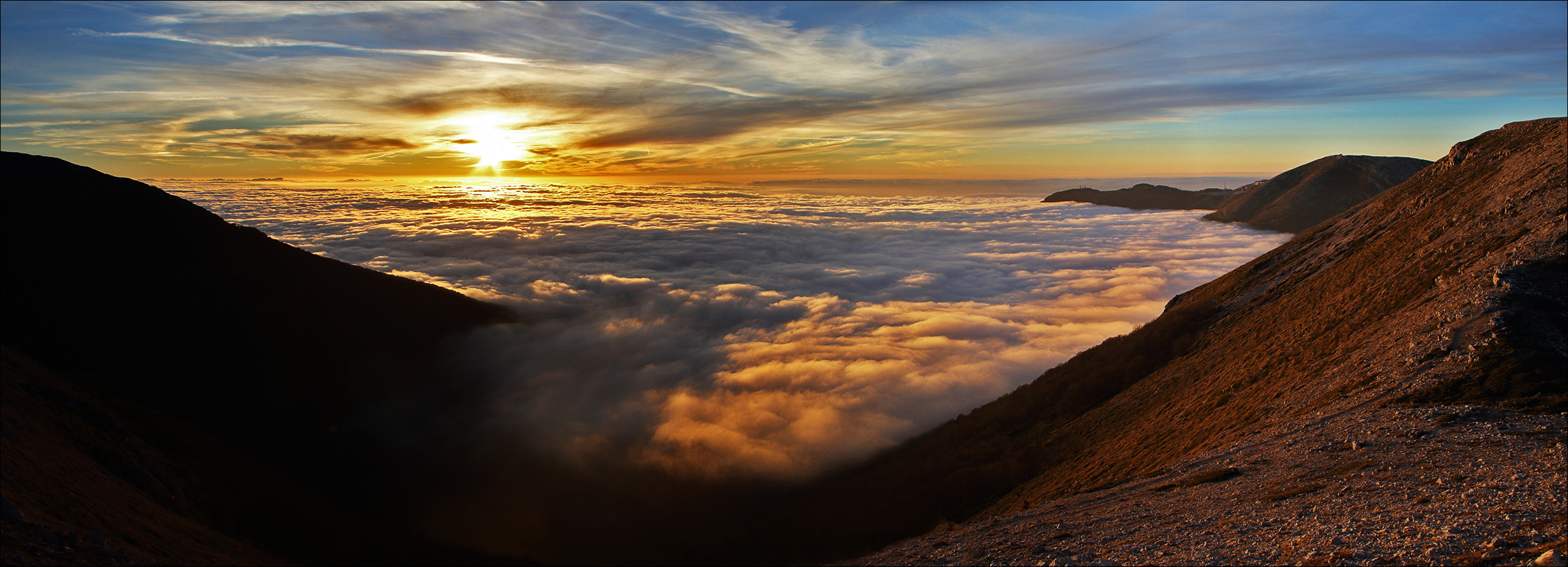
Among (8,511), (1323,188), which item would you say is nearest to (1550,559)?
(8,511)

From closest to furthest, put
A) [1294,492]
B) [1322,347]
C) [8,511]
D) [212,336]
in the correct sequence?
[8,511] < [1294,492] < [1322,347] < [212,336]

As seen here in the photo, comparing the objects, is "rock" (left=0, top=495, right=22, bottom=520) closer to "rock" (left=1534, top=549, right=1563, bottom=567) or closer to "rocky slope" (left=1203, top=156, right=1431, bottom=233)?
"rock" (left=1534, top=549, right=1563, bottom=567)

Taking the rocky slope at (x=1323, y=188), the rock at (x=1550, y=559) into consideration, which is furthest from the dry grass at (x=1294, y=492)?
the rocky slope at (x=1323, y=188)

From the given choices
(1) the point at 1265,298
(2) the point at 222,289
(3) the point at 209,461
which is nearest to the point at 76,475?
(3) the point at 209,461

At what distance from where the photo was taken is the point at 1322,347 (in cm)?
1756

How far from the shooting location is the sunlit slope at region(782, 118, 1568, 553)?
13.1 m

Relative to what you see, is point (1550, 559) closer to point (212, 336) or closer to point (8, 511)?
point (8, 511)

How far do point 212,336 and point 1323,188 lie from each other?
15419 centimetres

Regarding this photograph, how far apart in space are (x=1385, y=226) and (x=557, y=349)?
74.0 metres

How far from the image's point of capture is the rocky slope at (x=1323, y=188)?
3883 inches

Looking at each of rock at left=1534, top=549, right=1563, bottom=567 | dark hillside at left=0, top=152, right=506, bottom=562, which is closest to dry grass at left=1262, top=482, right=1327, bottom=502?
rock at left=1534, top=549, right=1563, bottom=567

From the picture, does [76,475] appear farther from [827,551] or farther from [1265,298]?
[1265,298]

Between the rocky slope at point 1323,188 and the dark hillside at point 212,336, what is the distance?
126 meters

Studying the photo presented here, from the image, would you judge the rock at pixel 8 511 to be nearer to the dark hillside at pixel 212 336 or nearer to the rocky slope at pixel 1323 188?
the dark hillside at pixel 212 336
